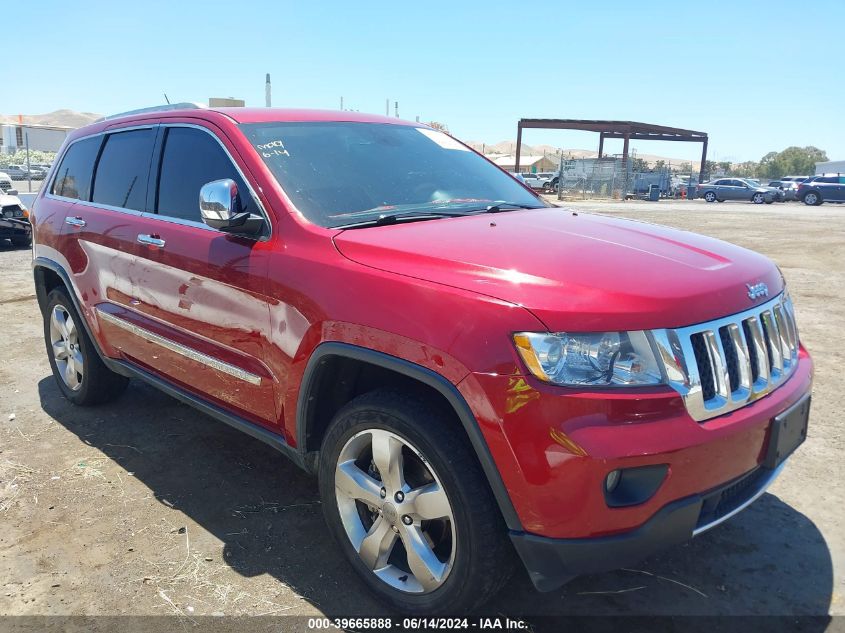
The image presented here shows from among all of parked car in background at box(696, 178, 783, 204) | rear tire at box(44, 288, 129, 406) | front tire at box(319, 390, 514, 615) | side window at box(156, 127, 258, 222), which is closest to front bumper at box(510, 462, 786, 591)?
front tire at box(319, 390, 514, 615)

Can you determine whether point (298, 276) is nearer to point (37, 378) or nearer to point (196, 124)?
point (196, 124)

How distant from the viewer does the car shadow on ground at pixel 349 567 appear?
2.69m

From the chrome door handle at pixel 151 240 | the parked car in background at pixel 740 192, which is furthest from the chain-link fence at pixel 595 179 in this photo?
the chrome door handle at pixel 151 240

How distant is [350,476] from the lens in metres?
2.66

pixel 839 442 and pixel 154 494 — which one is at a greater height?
pixel 839 442

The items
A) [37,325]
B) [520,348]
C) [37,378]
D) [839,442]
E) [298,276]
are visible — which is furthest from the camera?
[37,325]

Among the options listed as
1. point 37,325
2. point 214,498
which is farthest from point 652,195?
point 214,498

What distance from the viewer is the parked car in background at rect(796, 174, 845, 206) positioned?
34.3m

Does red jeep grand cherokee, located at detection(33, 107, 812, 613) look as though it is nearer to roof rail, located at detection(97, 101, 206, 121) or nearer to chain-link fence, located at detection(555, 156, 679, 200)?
roof rail, located at detection(97, 101, 206, 121)

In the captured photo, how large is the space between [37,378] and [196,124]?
3.20 m

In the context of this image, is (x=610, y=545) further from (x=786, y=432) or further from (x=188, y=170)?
(x=188, y=170)

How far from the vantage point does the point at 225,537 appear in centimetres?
320

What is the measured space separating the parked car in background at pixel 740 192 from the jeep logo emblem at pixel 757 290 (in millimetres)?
37836

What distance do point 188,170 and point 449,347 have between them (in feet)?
6.88
